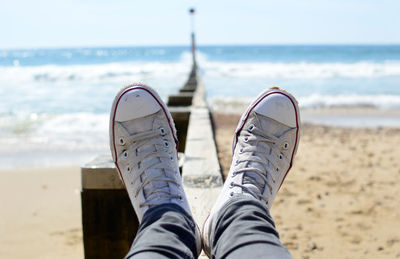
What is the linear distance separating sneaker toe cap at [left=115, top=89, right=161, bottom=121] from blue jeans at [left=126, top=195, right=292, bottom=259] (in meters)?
0.52

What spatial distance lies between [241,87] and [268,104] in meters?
13.1

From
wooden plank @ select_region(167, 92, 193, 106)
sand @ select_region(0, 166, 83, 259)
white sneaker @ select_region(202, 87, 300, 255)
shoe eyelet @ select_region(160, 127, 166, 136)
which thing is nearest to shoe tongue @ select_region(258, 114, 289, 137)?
white sneaker @ select_region(202, 87, 300, 255)

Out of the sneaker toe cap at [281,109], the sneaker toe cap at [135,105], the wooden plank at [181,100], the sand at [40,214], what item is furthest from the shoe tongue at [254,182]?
the wooden plank at [181,100]

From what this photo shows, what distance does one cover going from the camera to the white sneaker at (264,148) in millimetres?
1410

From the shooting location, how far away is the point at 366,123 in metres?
8.06

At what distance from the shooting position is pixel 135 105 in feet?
5.50

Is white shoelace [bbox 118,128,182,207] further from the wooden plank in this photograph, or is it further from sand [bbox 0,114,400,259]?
the wooden plank

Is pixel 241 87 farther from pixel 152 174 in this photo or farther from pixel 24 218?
pixel 152 174

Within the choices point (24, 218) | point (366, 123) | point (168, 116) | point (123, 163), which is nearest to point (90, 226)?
point (123, 163)

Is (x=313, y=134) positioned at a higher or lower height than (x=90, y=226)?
lower

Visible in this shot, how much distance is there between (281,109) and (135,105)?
0.62 metres

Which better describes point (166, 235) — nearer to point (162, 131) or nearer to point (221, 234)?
point (221, 234)

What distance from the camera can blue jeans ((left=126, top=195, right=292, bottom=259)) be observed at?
3.32ft

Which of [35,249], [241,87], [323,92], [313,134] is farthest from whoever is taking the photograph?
[241,87]
